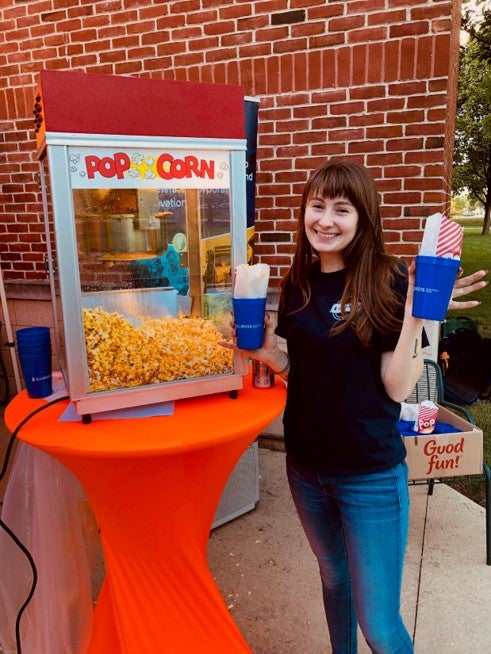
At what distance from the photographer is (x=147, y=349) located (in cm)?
166

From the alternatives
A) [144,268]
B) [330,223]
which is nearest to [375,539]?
[330,223]

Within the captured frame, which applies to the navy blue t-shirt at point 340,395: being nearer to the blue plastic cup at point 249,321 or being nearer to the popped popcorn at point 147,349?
the blue plastic cup at point 249,321

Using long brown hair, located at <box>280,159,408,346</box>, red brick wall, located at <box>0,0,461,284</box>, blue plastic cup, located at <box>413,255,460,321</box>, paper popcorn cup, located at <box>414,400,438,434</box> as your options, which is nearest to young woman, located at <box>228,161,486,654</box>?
long brown hair, located at <box>280,159,408,346</box>

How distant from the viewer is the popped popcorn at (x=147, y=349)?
161cm

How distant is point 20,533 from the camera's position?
6.98ft

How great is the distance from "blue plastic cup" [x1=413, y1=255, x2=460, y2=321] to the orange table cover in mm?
657

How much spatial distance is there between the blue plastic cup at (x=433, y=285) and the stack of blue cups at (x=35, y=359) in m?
1.23

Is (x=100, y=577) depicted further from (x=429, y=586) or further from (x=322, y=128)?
(x=322, y=128)

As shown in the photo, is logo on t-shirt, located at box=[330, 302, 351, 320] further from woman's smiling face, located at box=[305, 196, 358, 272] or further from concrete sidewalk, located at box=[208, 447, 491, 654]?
concrete sidewalk, located at box=[208, 447, 491, 654]

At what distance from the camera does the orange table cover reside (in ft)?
5.19

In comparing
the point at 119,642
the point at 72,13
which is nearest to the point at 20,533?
the point at 119,642

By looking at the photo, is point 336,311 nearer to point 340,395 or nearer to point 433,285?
point 340,395

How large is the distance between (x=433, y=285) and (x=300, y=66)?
8.65ft

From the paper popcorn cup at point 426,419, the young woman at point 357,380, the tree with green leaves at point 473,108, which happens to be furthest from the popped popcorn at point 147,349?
the tree with green leaves at point 473,108
